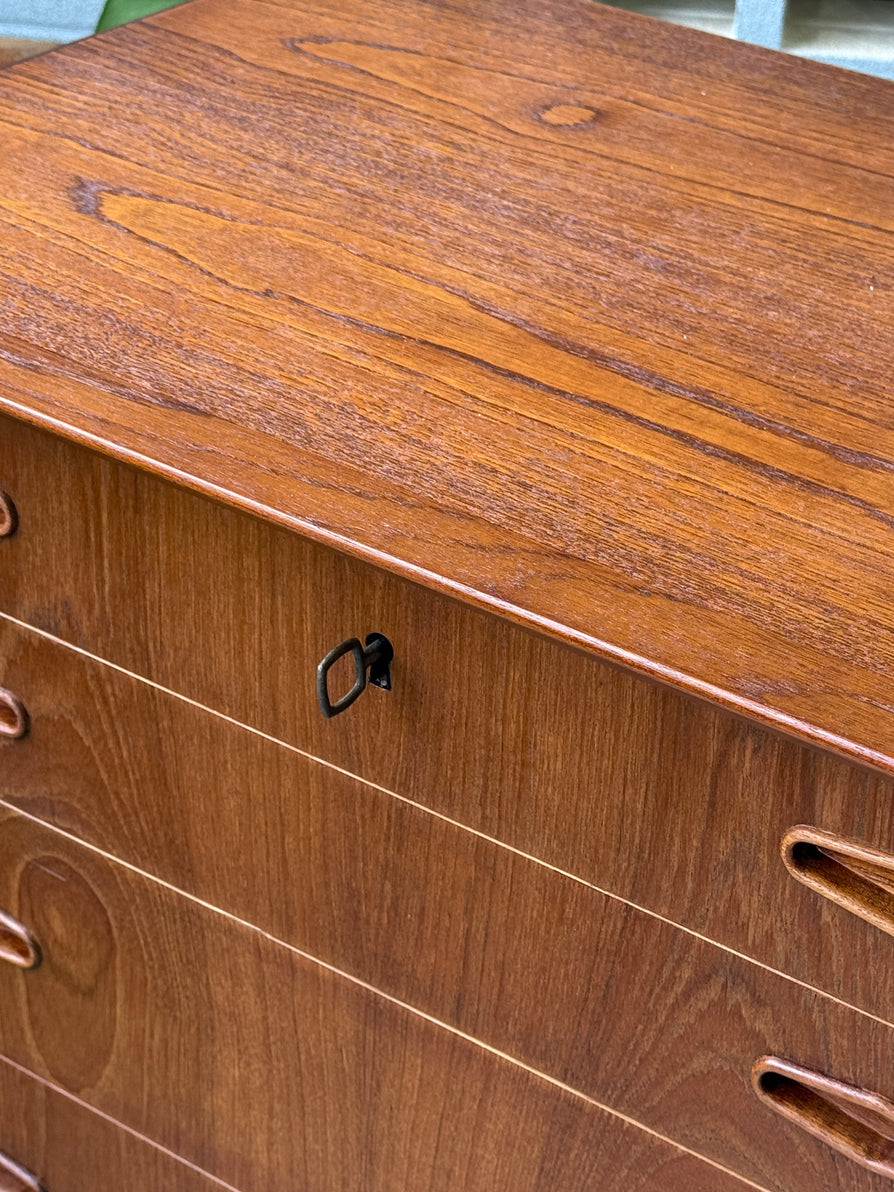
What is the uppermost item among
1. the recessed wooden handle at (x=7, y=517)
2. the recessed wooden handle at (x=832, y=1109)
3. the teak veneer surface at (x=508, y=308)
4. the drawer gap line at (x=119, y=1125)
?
the teak veneer surface at (x=508, y=308)

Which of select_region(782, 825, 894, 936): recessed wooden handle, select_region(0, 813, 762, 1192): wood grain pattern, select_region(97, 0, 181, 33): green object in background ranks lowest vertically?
select_region(0, 813, 762, 1192): wood grain pattern

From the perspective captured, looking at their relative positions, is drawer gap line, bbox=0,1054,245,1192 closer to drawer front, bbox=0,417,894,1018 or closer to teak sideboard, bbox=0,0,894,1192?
teak sideboard, bbox=0,0,894,1192

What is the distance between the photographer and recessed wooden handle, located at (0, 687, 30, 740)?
71 centimetres

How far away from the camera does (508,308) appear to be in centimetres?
61

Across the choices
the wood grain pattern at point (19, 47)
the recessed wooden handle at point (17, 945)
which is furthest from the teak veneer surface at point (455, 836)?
the wood grain pattern at point (19, 47)

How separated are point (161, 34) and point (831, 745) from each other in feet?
2.06

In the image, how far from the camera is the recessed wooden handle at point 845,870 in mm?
492

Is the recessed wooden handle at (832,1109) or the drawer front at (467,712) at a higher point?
the drawer front at (467,712)

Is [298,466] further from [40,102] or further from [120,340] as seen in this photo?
[40,102]

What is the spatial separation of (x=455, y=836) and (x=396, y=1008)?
0.44ft

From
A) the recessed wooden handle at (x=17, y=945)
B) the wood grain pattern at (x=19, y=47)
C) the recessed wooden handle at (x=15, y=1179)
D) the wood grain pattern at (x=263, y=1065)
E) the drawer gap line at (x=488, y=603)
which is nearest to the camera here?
the drawer gap line at (x=488, y=603)

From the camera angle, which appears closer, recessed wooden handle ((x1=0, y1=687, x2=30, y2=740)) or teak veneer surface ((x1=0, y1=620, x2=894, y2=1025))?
teak veneer surface ((x1=0, y1=620, x2=894, y2=1025))

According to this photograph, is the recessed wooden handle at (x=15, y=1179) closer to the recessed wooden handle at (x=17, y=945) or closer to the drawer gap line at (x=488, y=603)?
the recessed wooden handle at (x=17, y=945)

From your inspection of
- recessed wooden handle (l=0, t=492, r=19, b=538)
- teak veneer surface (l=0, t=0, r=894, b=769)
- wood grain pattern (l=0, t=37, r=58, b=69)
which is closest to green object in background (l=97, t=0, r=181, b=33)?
wood grain pattern (l=0, t=37, r=58, b=69)
